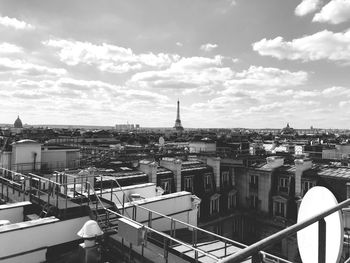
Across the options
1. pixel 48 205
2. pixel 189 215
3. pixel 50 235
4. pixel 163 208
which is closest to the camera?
pixel 50 235

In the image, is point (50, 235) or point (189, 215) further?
point (189, 215)

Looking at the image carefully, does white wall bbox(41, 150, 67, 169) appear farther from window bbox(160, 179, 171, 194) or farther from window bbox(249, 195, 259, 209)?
window bbox(249, 195, 259, 209)

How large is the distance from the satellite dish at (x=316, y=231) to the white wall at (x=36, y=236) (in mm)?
7765

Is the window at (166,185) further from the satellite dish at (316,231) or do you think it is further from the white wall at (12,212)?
the satellite dish at (316,231)

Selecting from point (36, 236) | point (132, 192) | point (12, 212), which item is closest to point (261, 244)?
point (36, 236)

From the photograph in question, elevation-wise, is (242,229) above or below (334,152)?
below

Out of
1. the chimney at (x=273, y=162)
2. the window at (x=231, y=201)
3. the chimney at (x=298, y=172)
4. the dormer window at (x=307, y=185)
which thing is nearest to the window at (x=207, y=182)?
→ the window at (x=231, y=201)

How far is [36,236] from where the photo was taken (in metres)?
9.66

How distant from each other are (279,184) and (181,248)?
2211cm

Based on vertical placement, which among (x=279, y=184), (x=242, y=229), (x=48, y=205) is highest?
(x=48, y=205)

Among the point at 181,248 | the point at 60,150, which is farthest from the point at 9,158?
the point at 181,248

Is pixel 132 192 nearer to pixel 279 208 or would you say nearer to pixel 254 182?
pixel 279 208

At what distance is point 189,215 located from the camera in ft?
49.4

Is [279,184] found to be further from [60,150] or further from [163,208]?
[60,150]
